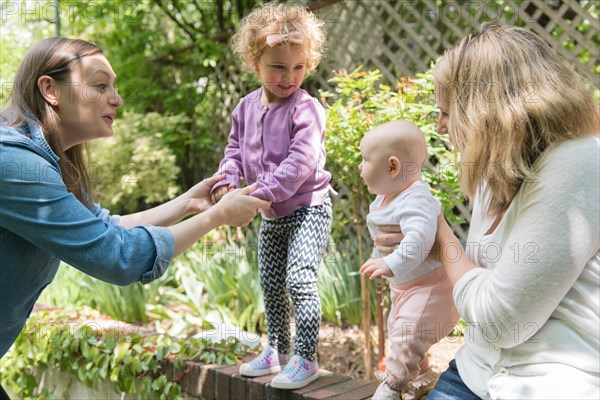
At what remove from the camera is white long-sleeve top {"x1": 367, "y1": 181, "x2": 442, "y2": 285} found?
6.47 ft

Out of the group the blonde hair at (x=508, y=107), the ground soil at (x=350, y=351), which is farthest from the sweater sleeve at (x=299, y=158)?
the ground soil at (x=350, y=351)

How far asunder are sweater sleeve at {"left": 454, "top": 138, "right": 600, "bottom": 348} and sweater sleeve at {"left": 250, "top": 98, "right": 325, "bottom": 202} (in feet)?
3.61

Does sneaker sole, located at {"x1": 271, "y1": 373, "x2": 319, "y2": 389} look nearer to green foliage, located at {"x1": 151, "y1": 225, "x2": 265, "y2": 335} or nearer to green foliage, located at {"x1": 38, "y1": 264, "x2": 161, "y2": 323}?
green foliage, located at {"x1": 151, "y1": 225, "x2": 265, "y2": 335}

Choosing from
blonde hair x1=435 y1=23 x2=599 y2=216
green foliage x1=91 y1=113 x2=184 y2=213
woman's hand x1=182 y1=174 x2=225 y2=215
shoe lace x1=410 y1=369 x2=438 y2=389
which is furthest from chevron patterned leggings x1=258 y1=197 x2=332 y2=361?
green foliage x1=91 y1=113 x2=184 y2=213

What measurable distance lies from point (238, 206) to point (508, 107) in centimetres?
106

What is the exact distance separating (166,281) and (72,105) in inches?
118

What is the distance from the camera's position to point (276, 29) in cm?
261

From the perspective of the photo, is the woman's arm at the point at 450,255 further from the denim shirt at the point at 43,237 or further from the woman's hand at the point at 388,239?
the denim shirt at the point at 43,237

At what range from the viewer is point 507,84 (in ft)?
5.43

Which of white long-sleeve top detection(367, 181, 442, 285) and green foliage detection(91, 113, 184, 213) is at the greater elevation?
white long-sleeve top detection(367, 181, 442, 285)

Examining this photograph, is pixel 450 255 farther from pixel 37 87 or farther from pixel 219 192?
pixel 37 87

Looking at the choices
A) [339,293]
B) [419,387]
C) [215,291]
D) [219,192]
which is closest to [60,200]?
[219,192]

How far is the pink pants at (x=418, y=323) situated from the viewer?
2.04 m

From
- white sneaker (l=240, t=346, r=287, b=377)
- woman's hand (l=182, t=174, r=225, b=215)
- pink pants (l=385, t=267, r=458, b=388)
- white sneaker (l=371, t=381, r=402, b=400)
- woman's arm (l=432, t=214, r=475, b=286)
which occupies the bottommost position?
white sneaker (l=240, t=346, r=287, b=377)
